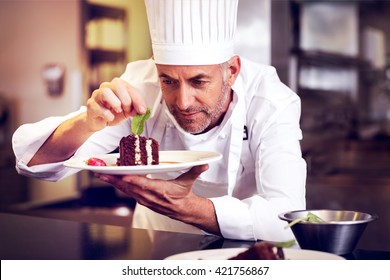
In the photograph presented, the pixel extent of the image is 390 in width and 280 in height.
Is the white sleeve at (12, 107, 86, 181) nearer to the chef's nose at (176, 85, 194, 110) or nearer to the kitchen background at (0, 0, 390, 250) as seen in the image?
the chef's nose at (176, 85, 194, 110)

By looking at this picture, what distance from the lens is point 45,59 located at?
17.4 ft

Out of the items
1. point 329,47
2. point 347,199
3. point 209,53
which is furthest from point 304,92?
point 209,53

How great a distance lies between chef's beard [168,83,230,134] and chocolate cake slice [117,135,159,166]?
23 centimetres

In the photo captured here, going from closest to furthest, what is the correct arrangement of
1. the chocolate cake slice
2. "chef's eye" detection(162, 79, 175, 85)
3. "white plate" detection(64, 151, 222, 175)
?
"white plate" detection(64, 151, 222, 175)
the chocolate cake slice
"chef's eye" detection(162, 79, 175, 85)

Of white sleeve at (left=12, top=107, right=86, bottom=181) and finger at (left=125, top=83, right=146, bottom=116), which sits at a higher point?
finger at (left=125, top=83, right=146, bottom=116)

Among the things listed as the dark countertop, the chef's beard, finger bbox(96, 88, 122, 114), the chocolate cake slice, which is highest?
finger bbox(96, 88, 122, 114)

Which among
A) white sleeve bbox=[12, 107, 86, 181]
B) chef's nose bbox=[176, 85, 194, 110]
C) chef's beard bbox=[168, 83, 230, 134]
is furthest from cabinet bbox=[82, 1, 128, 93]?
chef's nose bbox=[176, 85, 194, 110]

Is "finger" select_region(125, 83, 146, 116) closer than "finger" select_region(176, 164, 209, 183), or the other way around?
"finger" select_region(176, 164, 209, 183)

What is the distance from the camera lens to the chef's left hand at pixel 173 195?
1496mm

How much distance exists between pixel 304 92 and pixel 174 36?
2073 mm

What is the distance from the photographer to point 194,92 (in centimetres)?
186

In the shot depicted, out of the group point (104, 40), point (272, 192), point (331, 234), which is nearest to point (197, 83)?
point (272, 192)

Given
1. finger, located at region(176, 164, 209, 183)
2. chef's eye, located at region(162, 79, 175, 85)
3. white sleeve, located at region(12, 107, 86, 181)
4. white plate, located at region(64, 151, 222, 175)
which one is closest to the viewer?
white plate, located at region(64, 151, 222, 175)

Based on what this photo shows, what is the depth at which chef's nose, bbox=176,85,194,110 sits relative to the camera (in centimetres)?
182
